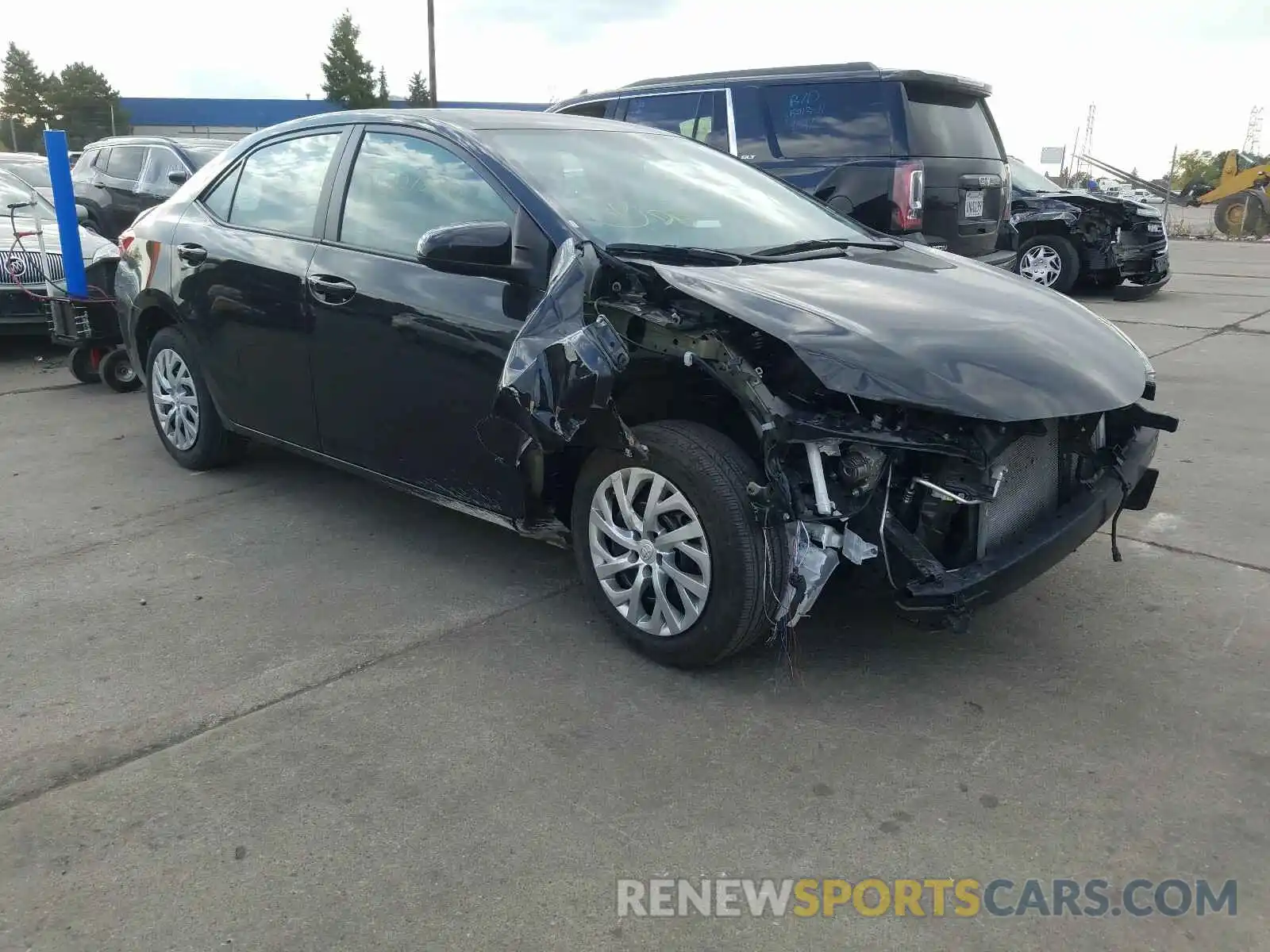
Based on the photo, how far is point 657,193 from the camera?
4031mm

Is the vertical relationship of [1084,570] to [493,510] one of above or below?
below

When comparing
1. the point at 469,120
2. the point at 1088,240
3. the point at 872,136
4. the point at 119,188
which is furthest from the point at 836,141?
the point at 119,188

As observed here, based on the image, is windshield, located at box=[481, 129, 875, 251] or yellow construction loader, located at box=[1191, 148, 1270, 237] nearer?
windshield, located at box=[481, 129, 875, 251]

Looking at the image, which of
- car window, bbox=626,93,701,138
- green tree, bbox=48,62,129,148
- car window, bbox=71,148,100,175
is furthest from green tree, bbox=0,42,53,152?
car window, bbox=626,93,701,138

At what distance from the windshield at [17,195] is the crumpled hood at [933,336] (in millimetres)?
8329

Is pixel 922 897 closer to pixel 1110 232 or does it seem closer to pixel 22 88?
pixel 1110 232

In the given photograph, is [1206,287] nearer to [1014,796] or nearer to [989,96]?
[989,96]

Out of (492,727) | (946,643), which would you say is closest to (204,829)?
(492,727)

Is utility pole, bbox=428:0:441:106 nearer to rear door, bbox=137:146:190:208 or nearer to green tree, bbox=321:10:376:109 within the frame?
rear door, bbox=137:146:190:208

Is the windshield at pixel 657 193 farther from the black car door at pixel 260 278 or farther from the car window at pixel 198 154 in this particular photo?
the car window at pixel 198 154

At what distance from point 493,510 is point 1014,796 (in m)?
1.96

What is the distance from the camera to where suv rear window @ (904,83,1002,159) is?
25.2ft

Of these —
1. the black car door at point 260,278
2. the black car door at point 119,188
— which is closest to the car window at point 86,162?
the black car door at point 119,188

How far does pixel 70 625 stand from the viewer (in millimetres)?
3754
